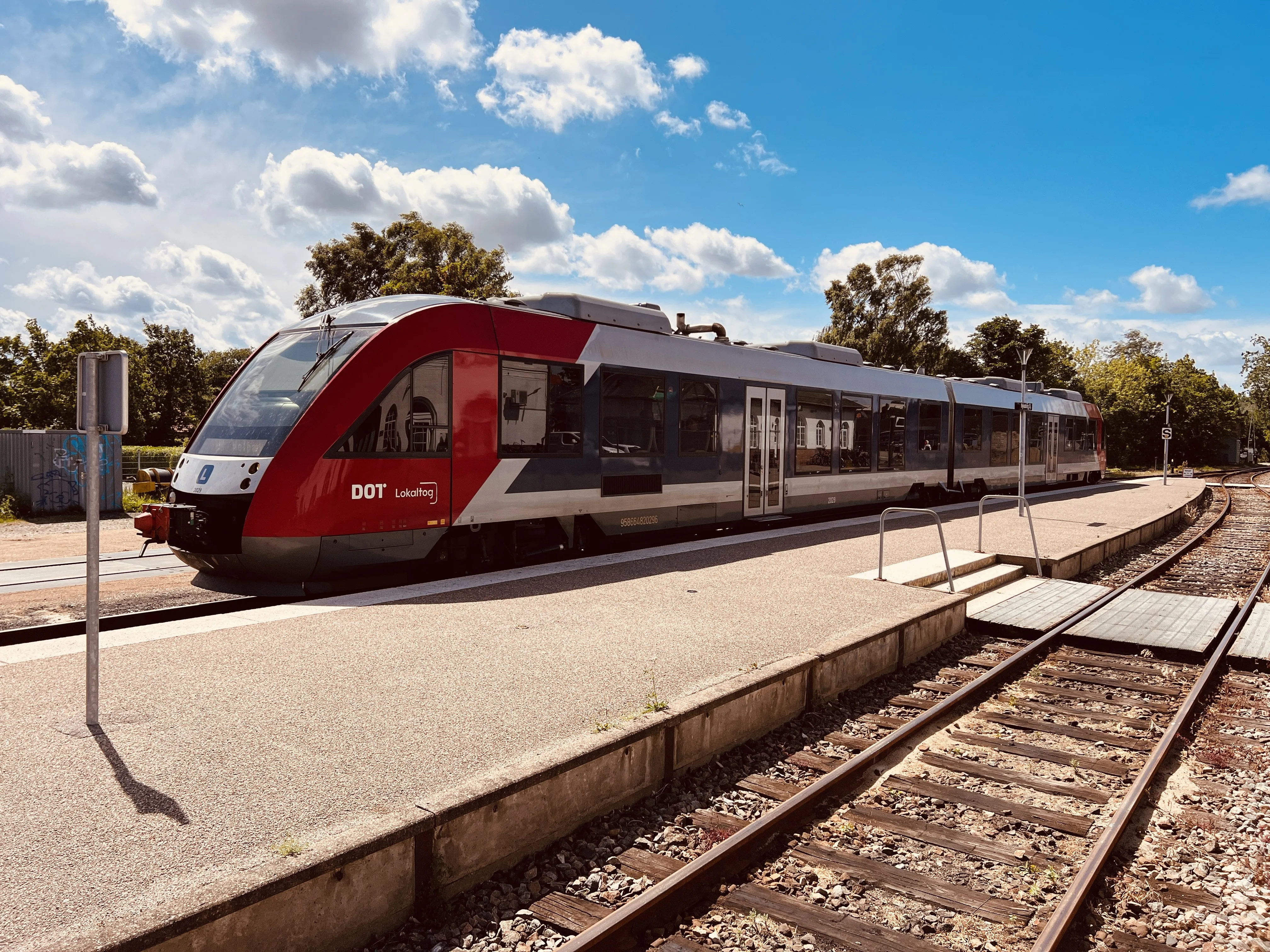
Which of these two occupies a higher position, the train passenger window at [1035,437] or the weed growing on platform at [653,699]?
the train passenger window at [1035,437]

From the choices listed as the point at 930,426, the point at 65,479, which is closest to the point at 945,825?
the point at 930,426

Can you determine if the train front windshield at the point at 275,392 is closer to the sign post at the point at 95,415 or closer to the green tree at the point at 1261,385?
the sign post at the point at 95,415

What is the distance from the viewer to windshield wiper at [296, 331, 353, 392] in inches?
337

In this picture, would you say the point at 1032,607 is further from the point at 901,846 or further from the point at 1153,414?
the point at 1153,414

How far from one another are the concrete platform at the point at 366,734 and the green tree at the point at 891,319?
43.4 metres

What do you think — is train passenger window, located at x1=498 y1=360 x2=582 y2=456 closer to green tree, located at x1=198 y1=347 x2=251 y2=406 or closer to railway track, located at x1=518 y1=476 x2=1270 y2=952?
railway track, located at x1=518 y1=476 x2=1270 y2=952

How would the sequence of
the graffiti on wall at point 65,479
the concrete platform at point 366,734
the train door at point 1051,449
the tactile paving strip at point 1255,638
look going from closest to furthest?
the concrete platform at point 366,734 → the tactile paving strip at point 1255,638 → the graffiti on wall at point 65,479 → the train door at point 1051,449

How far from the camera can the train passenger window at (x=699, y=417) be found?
42.1 feet

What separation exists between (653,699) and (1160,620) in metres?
7.15

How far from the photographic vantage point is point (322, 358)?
28.6ft

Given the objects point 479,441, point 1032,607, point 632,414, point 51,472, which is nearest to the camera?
point 479,441

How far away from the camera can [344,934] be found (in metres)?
3.23

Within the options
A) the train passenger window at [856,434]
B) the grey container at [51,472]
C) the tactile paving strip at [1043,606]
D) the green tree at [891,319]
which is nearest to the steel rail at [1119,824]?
the tactile paving strip at [1043,606]

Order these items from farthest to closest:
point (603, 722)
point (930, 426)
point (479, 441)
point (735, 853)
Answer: point (930, 426) < point (479, 441) < point (603, 722) < point (735, 853)
